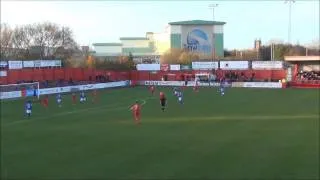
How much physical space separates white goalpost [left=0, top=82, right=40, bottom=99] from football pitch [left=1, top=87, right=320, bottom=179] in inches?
605

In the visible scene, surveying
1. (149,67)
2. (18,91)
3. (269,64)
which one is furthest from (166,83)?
(18,91)

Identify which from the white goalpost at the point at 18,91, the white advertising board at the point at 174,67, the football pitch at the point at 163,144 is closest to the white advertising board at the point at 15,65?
the white goalpost at the point at 18,91

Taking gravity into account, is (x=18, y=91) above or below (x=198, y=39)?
below

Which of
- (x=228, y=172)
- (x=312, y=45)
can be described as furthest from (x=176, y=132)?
(x=312, y=45)

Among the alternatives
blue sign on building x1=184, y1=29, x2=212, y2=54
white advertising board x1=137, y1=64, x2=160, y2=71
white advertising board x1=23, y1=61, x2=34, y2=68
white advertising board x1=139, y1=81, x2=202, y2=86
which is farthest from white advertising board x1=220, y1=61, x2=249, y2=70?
blue sign on building x1=184, y1=29, x2=212, y2=54

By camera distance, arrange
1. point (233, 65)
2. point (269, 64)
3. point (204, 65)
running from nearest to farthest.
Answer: point (269, 64), point (233, 65), point (204, 65)

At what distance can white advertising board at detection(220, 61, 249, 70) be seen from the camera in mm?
79375

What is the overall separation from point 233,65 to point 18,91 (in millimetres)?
38107

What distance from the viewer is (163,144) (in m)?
22.8

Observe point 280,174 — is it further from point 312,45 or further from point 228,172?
point 312,45

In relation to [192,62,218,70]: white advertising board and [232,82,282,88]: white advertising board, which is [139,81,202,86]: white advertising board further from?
[232,82,282,88]: white advertising board

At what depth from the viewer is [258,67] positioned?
260ft

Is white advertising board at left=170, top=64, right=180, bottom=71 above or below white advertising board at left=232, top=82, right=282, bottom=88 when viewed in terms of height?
above

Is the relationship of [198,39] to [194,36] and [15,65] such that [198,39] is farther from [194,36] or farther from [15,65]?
[15,65]
